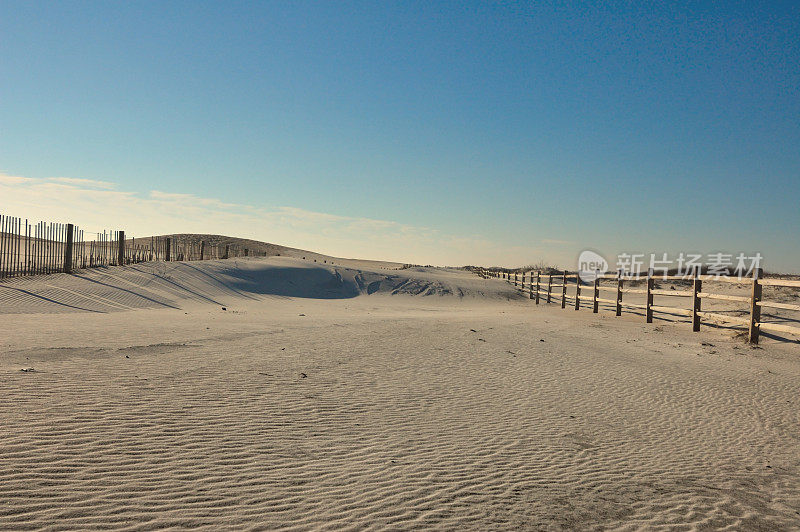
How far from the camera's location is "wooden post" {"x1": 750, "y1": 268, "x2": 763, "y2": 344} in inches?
546

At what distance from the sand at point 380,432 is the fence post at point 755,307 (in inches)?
53.1

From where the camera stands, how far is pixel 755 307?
14008mm

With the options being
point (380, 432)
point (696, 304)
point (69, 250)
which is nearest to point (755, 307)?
point (696, 304)

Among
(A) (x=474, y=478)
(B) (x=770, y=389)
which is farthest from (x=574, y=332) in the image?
(A) (x=474, y=478)

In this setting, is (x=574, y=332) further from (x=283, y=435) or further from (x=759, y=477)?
(x=283, y=435)

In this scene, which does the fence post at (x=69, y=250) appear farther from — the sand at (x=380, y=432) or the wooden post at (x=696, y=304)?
the wooden post at (x=696, y=304)

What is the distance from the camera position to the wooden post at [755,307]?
13875 millimetres

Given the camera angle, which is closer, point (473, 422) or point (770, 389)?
point (473, 422)

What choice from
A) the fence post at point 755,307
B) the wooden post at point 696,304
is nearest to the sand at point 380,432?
the fence post at point 755,307

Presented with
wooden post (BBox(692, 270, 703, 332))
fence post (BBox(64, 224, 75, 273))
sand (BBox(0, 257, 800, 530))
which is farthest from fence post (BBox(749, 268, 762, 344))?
fence post (BBox(64, 224, 75, 273))

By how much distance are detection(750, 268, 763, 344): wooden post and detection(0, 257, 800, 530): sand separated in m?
1.35

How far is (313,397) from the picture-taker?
715 centimetres

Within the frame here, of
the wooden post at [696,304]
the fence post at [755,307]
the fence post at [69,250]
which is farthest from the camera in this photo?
the fence post at [69,250]

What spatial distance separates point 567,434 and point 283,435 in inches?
132
